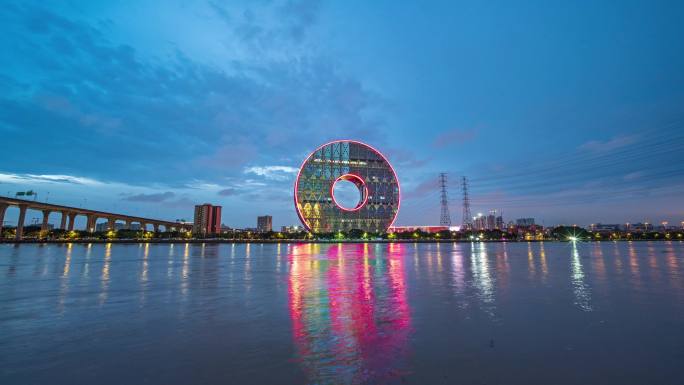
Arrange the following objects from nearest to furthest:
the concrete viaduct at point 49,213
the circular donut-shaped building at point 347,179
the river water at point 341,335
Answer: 1. the river water at point 341,335
2. the concrete viaduct at point 49,213
3. the circular donut-shaped building at point 347,179

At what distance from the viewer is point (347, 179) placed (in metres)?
106

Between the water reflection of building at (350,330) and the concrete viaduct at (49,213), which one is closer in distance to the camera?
the water reflection of building at (350,330)

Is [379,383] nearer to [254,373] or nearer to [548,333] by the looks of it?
[254,373]

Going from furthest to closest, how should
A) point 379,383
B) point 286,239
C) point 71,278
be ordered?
point 286,239 → point 71,278 → point 379,383

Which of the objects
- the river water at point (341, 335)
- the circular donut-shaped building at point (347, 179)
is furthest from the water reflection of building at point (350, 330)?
the circular donut-shaped building at point (347, 179)

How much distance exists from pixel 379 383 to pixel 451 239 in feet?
389

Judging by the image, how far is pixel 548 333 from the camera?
24.6 ft

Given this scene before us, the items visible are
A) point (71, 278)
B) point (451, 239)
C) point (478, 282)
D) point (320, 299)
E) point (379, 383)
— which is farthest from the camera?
point (451, 239)

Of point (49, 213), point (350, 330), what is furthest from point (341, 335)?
point (49, 213)

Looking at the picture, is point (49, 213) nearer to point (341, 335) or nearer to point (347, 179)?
point (347, 179)

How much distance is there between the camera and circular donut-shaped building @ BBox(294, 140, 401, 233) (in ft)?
318

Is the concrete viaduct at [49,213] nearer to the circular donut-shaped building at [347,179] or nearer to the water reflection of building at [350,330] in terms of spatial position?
the circular donut-shaped building at [347,179]

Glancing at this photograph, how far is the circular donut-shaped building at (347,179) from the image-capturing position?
9694 cm

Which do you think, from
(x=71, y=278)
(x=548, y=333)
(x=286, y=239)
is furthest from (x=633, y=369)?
(x=286, y=239)
